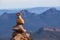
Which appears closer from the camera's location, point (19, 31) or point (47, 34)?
point (19, 31)

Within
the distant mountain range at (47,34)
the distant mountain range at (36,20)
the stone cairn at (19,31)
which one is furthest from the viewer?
the distant mountain range at (36,20)

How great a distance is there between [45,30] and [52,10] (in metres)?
2.83

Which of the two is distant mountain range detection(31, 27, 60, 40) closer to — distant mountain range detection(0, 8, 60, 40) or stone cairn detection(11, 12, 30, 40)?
distant mountain range detection(0, 8, 60, 40)

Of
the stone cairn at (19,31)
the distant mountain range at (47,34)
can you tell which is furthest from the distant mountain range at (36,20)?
the stone cairn at (19,31)

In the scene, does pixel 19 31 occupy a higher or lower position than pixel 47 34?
higher

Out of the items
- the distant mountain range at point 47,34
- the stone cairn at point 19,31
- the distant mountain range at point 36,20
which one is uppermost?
the stone cairn at point 19,31

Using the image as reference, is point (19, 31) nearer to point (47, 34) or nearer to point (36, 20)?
point (47, 34)

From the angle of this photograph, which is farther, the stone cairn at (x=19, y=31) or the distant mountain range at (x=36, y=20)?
the distant mountain range at (x=36, y=20)

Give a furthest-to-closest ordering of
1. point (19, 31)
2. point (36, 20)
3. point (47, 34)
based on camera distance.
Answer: point (36, 20)
point (47, 34)
point (19, 31)

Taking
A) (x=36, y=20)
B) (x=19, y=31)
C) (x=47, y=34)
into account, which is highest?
(x=19, y=31)

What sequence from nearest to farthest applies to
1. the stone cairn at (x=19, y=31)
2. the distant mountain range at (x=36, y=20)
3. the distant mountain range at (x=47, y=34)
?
the stone cairn at (x=19, y=31)
the distant mountain range at (x=47, y=34)
the distant mountain range at (x=36, y=20)

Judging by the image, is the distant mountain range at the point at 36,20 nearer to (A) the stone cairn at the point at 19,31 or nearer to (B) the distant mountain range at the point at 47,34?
(B) the distant mountain range at the point at 47,34

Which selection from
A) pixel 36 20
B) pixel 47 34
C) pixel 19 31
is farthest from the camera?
pixel 36 20

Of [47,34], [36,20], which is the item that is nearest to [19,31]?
[47,34]
